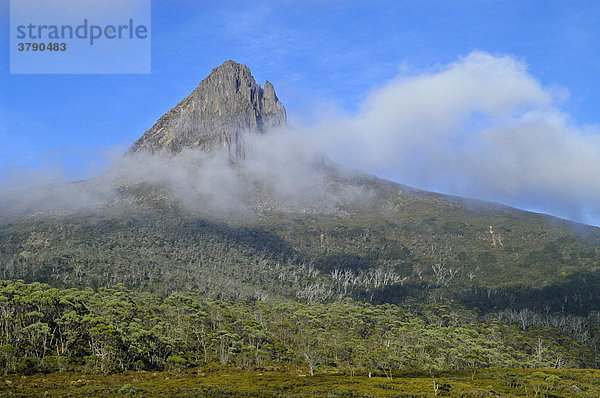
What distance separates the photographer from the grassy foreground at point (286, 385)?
2424 inches

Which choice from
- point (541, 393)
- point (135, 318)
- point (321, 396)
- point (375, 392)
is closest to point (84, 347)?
point (135, 318)

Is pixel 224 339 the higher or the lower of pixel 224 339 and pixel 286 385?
the higher

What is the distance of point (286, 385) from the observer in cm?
7069

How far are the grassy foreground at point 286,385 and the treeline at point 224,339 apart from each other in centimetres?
514

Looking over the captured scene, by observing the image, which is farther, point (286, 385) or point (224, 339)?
point (224, 339)

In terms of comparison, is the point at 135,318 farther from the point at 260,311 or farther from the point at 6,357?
the point at 260,311

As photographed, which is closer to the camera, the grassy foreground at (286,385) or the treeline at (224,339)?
the grassy foreground at (286,385)

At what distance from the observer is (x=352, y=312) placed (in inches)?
4744

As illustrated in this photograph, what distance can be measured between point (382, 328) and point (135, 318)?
62727 millimetres

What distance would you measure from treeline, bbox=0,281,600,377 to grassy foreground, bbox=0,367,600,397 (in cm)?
514

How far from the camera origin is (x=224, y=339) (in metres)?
95.2

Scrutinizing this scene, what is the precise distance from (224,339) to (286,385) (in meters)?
28.4

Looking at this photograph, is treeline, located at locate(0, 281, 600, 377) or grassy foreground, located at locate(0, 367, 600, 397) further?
treeline, located at locate(0, 281, 600, 377)

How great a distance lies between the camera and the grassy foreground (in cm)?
6156
